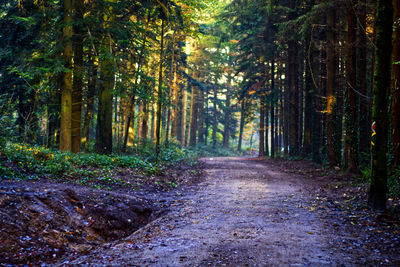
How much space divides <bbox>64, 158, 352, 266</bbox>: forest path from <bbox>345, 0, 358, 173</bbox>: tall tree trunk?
4.66m

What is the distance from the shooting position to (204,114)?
4928 centimetres

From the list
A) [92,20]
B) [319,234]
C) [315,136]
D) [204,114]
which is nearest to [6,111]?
[92,20]

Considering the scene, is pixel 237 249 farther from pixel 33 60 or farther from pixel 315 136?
pixel 315 136

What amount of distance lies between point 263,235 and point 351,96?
395 inches

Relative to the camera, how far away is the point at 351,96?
13.1m

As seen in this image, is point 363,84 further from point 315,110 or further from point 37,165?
point 37,165

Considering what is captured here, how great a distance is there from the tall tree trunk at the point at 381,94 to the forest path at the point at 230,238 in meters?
1.74

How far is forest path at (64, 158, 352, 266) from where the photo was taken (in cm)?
454

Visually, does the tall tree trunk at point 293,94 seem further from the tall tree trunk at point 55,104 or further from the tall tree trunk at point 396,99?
the tall tree trunk at point 55,104

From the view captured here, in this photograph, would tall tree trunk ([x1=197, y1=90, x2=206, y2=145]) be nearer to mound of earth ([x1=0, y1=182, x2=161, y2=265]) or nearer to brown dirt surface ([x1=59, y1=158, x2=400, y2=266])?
brown dirt surface ([x1=59, y1=158, x2=400, y2=266])

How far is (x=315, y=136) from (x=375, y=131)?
1257cm

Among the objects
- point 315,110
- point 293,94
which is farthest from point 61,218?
point 293,94

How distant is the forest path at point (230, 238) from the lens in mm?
4540

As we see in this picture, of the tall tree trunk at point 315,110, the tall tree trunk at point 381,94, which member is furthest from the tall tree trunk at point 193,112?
the tall tree trunk at point 381,94
